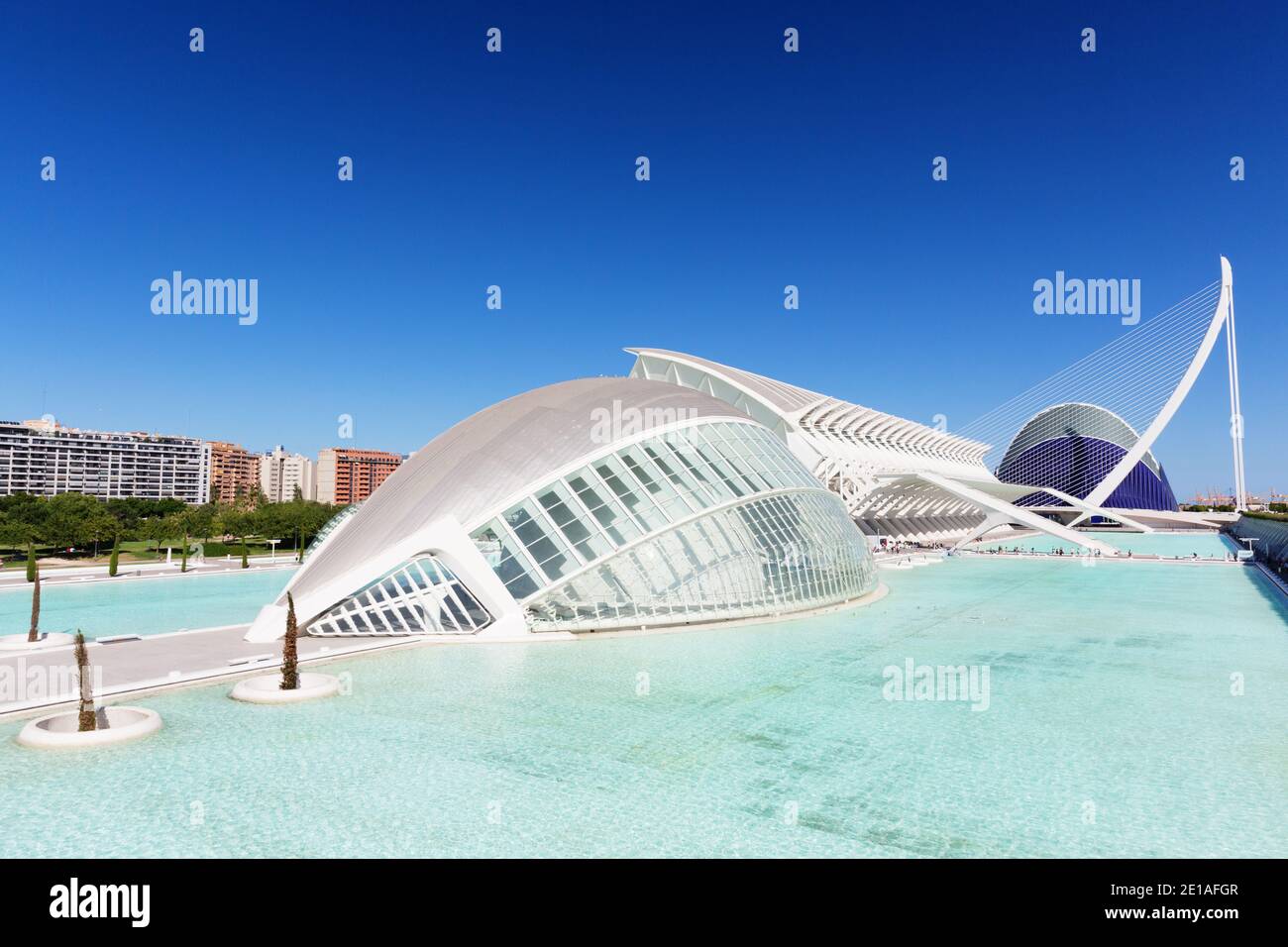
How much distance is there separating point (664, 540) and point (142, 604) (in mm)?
18128

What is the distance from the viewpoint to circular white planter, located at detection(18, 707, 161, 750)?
10047mm

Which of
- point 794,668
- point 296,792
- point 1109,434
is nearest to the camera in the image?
point 296,792

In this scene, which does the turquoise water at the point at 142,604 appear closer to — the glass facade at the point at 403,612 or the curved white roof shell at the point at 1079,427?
the glass facade at the point at 403,612

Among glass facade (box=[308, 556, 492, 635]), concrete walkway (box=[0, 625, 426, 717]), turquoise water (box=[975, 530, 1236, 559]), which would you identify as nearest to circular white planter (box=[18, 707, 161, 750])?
concrete walkway (box=[0, 625, 426, 717])

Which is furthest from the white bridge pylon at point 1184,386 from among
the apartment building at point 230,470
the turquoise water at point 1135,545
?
the apartment building at point 230,470

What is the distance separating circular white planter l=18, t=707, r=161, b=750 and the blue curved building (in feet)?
390

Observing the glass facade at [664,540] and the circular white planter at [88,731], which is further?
the glass facade at [664,540]

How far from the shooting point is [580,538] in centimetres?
1895

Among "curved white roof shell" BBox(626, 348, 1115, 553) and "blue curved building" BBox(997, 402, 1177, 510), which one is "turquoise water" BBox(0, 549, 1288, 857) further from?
"blue curved building" BBox(997, 402, 1177, 510)

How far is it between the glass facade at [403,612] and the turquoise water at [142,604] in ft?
14.8

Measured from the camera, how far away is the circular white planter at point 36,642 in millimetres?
16812
